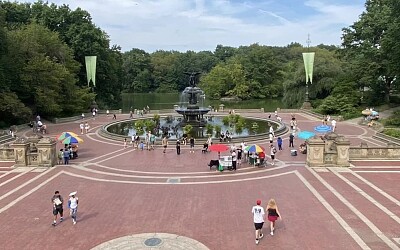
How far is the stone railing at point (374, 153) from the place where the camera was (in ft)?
85.2

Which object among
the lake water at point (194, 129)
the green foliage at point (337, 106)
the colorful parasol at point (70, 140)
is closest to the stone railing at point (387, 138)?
the lake water at point (194, 129)

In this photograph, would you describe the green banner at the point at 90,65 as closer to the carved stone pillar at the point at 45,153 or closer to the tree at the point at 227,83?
the carved stone pillar at the point at 45,153

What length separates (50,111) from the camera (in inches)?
1938

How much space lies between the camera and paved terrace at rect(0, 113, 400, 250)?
13477 mm

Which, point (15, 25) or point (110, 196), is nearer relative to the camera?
point (110, 196)

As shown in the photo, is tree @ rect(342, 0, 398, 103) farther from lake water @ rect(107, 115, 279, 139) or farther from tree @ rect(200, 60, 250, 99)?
tree @ rect(200, 60, 250, 99)

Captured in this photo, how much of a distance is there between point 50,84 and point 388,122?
39419 millimetres

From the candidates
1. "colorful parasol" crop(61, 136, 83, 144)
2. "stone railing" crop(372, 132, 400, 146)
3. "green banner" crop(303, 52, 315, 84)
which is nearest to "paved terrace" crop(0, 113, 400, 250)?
"colorful parasol" crop(61, 136, 83, 144)

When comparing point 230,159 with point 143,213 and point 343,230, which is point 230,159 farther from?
point 343,230

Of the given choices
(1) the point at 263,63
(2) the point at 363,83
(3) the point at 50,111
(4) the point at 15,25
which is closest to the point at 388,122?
(2) the point at 363,83

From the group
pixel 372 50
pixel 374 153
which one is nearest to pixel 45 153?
pixel 374 153

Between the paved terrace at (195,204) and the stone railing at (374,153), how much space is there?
1.04 m

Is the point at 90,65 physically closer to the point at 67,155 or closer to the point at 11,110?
the point at 11,110

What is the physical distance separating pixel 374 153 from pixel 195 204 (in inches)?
590
